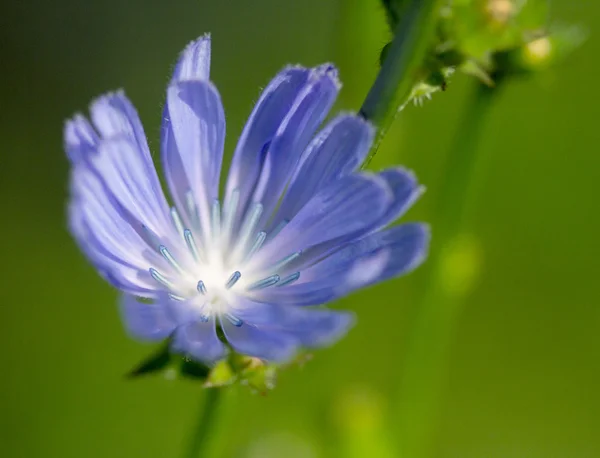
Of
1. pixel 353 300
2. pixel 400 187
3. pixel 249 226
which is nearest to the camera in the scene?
pixel 400 187

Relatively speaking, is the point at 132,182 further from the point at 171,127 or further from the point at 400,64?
the point at 400,64

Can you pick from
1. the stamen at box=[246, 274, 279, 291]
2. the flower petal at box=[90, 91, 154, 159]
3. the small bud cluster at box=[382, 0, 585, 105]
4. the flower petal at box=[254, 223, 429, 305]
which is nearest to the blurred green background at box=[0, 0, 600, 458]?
the small bud cluster at box=[382, 0, 585, 105]

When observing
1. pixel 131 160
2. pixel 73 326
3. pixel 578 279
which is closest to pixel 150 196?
pixel 131 160

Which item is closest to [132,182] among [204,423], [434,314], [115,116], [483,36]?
[115,116]

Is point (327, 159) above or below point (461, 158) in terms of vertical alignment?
below

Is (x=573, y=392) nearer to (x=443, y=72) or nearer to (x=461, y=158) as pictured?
(x=461, y=158)

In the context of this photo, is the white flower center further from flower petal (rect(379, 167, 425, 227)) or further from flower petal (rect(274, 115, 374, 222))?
flower petal (rect(379, 167, 425, 227))

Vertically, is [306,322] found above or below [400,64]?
below
